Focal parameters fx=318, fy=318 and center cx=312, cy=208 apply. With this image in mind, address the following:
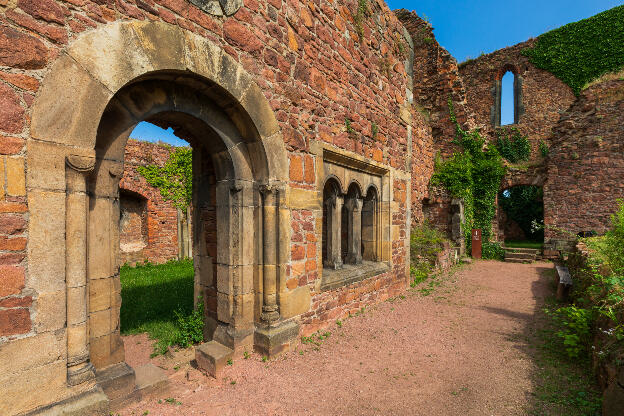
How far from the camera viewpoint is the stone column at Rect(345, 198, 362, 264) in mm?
5867

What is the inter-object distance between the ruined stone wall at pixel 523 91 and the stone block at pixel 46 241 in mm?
16789

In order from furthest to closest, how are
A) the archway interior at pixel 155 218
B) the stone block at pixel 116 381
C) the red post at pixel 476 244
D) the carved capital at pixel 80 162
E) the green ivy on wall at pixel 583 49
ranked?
the green ivy on wall at pixel 583 49 → the red post at pixel 476 244 → the archway interior at pixel 155 218 → the stone block at pixel 116 381 → the carved capital at pixel 80 162

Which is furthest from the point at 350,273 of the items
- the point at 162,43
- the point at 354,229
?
the point at 162,43

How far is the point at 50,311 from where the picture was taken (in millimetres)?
2025

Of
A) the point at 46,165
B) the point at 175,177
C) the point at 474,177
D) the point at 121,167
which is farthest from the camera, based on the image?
the point at 474,177

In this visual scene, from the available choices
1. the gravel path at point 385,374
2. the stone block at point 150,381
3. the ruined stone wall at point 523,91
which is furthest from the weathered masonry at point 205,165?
the ruined stone wall at point 523,91

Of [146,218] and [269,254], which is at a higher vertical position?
[146,218]

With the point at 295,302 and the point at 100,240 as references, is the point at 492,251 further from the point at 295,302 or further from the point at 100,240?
the point at 100,240

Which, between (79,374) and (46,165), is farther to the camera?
(79,374)

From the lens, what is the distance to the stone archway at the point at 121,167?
206 centimetres

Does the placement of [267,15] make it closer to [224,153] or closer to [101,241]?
[224,153]

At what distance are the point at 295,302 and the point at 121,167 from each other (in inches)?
96.1

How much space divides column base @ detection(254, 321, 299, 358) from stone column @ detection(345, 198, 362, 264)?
238 centimetres

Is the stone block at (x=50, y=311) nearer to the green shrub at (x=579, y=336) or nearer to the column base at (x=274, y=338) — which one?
the column base at (x=274, y=338)
